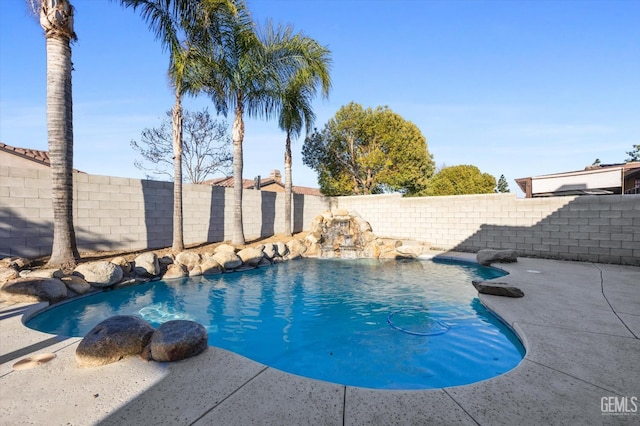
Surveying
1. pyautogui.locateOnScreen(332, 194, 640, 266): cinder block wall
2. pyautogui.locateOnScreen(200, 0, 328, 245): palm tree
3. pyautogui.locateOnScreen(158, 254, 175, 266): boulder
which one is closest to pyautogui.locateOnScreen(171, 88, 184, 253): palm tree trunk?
pyautogui.locateOnScreen(158, 254, 175, 266): boulder

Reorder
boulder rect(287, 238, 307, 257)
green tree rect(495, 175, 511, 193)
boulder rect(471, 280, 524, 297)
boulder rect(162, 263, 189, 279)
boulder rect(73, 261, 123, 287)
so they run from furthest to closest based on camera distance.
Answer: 1. green tree rect(495, 175, 511, 193)
2. boulder rect(287, 238, 307, 257)
3. boulder rect(162, 263, 189, 279)
4. boulder rect(73, 261, 123, 287)
5. boulder rect(471, 280, 524, 297)

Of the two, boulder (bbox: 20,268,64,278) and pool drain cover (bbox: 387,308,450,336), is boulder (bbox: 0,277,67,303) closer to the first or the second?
boulder (bbox: 20,268,64,278)

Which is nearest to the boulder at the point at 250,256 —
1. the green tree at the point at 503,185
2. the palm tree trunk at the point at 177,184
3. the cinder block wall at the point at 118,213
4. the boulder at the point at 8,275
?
the palm tree trunk at the point at 177,184

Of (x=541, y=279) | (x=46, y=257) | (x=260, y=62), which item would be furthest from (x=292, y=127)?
(x=541, y=279)

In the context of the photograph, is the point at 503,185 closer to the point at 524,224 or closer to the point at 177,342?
the point at 524,224

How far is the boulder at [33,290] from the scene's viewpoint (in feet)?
16.0

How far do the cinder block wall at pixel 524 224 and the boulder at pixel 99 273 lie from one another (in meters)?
11.4

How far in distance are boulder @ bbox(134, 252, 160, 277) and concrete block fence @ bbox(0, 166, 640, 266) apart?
222 cm

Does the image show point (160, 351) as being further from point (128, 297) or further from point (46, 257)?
point (46, 257)

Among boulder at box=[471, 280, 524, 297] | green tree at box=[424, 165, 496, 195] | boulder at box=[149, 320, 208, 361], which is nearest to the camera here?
boulder at box=[149, 320, 208, 361]

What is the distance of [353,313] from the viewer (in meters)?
5.44

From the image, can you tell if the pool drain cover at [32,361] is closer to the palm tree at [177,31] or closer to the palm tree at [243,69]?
the palm tree at [177,31]

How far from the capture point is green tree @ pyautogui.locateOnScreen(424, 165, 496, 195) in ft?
95.3

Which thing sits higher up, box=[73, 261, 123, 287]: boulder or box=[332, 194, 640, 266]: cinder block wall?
box=[332, 194, 640, 266]: cinder block wall
